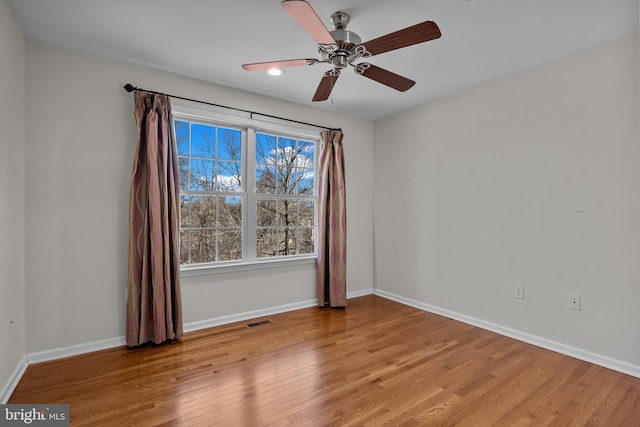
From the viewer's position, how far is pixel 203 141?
3.31m

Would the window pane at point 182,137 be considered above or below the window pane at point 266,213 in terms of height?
above

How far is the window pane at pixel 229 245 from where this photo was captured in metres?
3.39

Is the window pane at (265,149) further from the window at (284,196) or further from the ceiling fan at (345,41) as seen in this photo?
the ceiling fan at (345,41)

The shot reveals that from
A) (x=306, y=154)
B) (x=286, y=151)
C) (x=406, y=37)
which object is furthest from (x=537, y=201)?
(x=286, y=151)

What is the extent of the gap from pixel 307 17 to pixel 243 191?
7.28 ft

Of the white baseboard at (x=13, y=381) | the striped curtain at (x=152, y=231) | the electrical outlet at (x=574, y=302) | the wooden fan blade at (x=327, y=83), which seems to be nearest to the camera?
the white baseboard at (x=13, y=381)

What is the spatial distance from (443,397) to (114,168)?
3148 mm

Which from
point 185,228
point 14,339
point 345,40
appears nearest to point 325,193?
point 185,228

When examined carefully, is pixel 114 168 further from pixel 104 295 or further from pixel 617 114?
pixel 617 114

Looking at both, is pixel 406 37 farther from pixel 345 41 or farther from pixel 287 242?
pixel 287 242

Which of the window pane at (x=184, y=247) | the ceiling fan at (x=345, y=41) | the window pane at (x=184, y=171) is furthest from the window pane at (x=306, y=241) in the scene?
the ceiling fan at (x=345, y=41)

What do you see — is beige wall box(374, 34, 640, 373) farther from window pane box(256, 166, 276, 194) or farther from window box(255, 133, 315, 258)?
window pane box(256, 166, 276, 194)

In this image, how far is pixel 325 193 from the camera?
387 cm

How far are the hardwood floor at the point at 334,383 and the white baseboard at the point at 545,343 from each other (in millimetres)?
85
